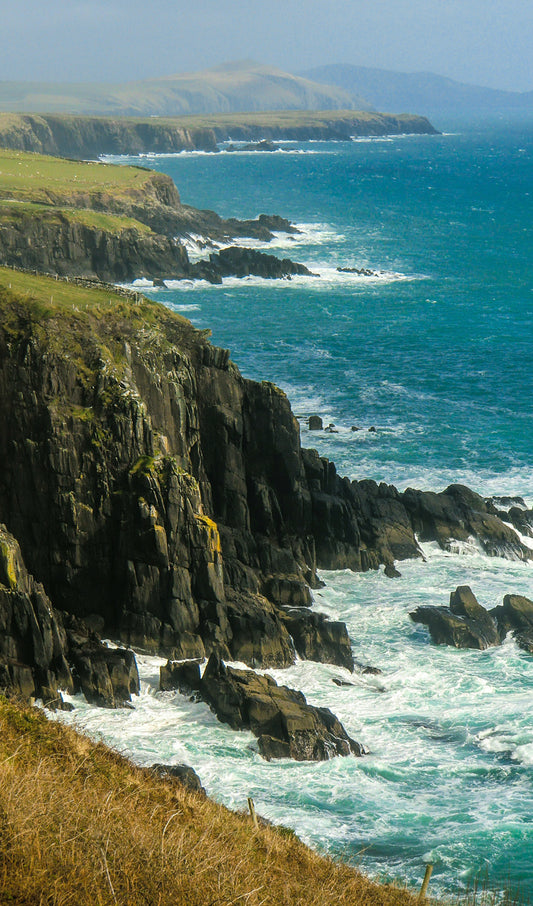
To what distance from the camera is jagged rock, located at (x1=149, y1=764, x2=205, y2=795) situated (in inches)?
982

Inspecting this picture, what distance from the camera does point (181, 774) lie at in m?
26.5

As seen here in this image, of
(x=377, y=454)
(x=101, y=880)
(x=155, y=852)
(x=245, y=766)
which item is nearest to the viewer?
(x=101, y=880)

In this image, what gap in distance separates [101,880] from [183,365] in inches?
1146

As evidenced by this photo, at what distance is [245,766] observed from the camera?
95.6 feet

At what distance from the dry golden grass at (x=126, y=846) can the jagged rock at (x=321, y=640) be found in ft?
46.4

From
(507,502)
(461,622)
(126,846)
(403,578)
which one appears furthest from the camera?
(507,502)

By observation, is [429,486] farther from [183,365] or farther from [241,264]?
[241,264]

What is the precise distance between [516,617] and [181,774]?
60.0 ft

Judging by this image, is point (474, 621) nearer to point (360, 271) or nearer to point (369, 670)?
point (369, 670)

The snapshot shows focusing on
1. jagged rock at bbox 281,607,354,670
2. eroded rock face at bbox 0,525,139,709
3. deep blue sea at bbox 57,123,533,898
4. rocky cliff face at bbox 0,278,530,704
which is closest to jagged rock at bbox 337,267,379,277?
deep blue sea at bbox 57,123,533,898

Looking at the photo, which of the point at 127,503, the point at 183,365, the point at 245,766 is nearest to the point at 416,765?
the point at 245,766

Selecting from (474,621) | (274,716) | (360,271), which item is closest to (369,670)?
(474,621)

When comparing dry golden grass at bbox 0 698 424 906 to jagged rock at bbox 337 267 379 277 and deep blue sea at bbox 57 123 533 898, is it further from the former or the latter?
jagged rock at bbox 337 267 379 277

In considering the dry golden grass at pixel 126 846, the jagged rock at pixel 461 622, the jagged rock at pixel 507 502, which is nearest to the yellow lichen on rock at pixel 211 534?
the jagged rock at pixel 461 622
